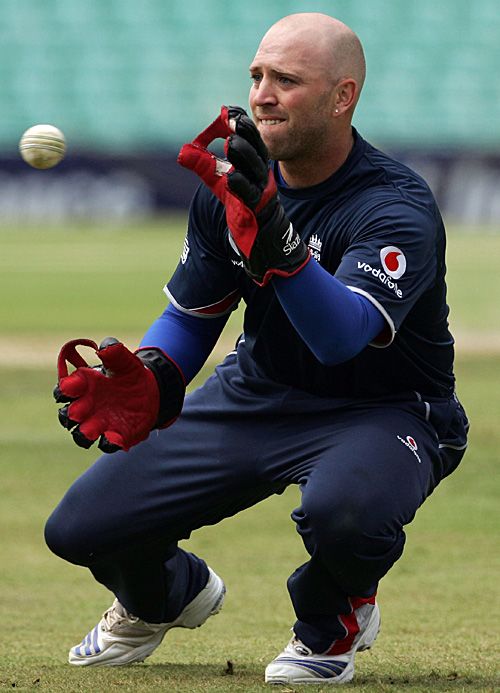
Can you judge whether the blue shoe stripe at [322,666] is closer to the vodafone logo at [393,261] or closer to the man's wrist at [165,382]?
the man's wrist at [165,382]

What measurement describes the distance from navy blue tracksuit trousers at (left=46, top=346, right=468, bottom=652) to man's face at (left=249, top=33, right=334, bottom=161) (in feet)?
2.94

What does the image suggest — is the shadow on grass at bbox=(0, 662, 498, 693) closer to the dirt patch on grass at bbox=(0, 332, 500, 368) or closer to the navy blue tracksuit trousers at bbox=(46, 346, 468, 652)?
the navy blue tracksuit trousers at bbox=(46, 346, 468, 652)

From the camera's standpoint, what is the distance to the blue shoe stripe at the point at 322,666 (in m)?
4.27

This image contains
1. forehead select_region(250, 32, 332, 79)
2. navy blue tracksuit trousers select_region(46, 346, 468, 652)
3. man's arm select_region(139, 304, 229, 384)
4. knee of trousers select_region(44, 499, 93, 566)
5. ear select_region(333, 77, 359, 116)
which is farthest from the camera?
man's arm select_region(139, 304, 229, 384)

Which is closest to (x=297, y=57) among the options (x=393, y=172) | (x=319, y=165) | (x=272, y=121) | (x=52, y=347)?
(x=272, y=121)

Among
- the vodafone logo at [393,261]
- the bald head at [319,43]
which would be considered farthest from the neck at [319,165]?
the vodafone logo at [393,261]

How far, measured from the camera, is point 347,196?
14.4 feet

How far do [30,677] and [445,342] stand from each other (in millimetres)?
1778

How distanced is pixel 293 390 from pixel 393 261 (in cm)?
74

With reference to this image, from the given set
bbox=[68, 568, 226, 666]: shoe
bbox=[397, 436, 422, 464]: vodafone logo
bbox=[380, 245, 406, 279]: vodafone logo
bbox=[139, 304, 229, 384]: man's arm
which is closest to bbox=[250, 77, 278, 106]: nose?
bbox=[380, 245, 406, 279]: vodafone logo

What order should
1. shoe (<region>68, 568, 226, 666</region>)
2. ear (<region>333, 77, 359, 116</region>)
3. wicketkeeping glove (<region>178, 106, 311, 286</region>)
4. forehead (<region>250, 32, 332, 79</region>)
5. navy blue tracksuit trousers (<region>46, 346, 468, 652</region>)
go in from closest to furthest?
wicketkeeping glove (<region>178, 106, 311, 286</region>) → navy blue tracksuit trousers (<region>46, 346, 468, 652</region>) → forehead (<region>250, 32, 332, 79</region>) → ear (<region>333, 77, 359, 116</region>) → shoe (<region>68, 568, 226, 666</region>)

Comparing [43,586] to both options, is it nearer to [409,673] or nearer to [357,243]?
[409,673]

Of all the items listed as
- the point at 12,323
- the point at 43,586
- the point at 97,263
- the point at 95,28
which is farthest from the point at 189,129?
the point at 43,586

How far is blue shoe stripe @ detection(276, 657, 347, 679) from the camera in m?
4.27
